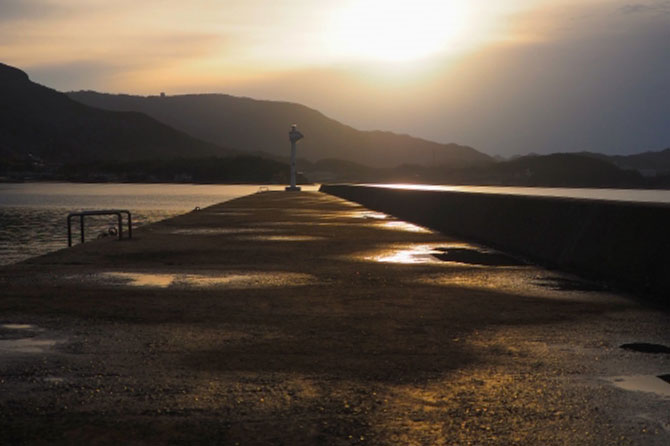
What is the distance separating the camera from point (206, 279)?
11664 mm

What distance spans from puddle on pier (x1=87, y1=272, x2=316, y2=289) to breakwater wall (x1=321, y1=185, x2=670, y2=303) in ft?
12.7

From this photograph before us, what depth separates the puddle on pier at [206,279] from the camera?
11039mm

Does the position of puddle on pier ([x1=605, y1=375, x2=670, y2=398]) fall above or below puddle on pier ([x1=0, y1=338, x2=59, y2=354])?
above

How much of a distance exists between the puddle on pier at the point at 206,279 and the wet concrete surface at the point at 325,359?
0.04m

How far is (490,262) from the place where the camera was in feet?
46.8

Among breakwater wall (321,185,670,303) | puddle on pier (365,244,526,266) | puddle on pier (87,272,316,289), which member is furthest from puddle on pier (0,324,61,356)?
puddle on pier (365,244,526,266)

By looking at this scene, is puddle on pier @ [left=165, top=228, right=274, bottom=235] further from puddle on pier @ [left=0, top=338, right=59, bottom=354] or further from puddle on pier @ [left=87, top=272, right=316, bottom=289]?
puddle on pier @ [left=0, top=338, right=59, bottom=354]

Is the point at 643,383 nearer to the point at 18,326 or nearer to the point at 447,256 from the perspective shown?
the point at 18,326

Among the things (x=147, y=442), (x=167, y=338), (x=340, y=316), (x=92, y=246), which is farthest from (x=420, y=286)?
(x=92, y=246)

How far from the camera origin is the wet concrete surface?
4762mm

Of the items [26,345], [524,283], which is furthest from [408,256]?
[26,345]

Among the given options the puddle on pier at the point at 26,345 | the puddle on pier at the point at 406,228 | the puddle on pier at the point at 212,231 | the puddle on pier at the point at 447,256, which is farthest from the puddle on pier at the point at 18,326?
the puddle on pier at the point at 406,228

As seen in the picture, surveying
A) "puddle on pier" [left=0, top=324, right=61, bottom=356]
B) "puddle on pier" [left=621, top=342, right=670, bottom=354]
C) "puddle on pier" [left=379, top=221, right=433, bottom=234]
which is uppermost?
"puddle on pier" [left=621, top=342, right=670, bottom=354]

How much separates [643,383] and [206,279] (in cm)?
693
